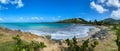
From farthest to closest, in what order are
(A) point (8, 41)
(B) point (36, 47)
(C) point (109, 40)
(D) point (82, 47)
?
1. (C) point (109, 40)
2. (D) point (82, 47)
3. (A) point (8, 41)
4. (B) point (36, 47)

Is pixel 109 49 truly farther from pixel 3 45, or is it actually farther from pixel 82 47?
pixel 3 45

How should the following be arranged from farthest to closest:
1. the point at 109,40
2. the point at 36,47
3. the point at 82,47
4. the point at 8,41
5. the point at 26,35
A: 1. the point at 109,40
2. the point at 26,35
3. the point at 82,47
4. the point at 8,41
5. the point at 36,47

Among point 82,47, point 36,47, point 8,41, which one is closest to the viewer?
point 36,47

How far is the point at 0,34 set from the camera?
23.2 m

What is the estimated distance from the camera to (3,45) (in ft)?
63.4

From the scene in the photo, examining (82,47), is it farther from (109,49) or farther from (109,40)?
Result: (109,40)

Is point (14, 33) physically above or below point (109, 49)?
above

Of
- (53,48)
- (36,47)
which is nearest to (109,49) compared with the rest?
(53,48)

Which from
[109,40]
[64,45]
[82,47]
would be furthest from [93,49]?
[109,40]

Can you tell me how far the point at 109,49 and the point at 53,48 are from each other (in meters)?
4.96

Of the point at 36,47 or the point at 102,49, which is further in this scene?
the point at 102,49

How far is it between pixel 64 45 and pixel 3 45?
19.8 feet

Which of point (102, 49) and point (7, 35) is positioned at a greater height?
point (7, 35)

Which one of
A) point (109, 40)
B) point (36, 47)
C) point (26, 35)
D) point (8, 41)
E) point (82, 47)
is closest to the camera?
point (36, 47)
